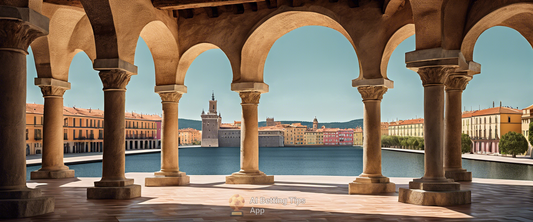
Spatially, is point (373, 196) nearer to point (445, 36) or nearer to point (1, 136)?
point (445, 36)

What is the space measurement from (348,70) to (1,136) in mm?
130576

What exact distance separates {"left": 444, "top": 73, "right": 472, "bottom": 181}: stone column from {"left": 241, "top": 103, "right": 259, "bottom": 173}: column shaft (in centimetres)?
574

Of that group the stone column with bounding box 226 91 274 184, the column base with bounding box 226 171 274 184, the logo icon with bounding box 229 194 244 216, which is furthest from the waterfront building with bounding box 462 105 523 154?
the logo icon with bounding box 229 194 244 216

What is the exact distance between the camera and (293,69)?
136625 mm

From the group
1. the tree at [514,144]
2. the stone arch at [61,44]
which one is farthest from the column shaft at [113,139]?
the tree at [514,144]

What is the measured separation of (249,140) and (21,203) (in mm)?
7202

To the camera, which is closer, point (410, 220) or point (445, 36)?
point (410, 220)

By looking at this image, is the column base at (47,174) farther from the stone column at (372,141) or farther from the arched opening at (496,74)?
the arched opening at (496,74)

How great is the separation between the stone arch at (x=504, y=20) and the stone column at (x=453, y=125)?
2.62 ft

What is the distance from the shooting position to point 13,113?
6527 millimetres

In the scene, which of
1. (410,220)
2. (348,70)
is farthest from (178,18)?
(348,70)

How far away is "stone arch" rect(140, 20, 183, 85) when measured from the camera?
12.4 m

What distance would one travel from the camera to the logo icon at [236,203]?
736 cm

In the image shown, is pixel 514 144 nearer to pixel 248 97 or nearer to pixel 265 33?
pixel 248 97
